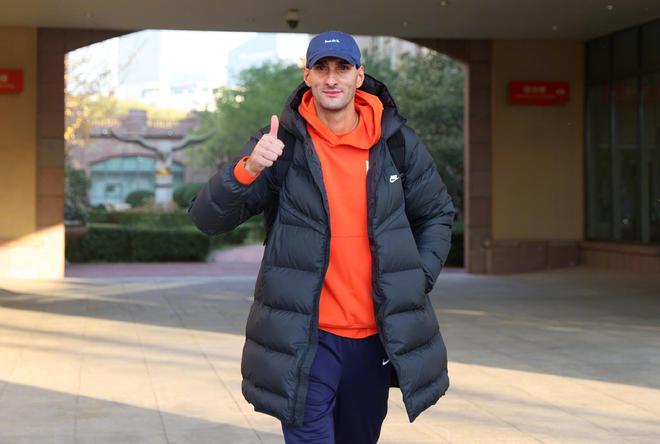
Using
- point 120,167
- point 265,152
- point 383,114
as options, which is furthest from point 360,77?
point 120,167

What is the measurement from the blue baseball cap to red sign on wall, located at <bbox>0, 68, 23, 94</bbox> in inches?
584

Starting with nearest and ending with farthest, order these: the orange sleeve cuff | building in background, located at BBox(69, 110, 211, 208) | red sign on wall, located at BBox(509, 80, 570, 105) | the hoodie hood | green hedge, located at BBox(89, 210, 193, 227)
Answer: the orange sleeve cuff → the hoodie hood → red sign on wall, located at BBox(509, 80, 570, 105) → green hedge, located at BBox(89, 210, 193, 227) → building in background, located at BBox(69, 110, 211, 208)

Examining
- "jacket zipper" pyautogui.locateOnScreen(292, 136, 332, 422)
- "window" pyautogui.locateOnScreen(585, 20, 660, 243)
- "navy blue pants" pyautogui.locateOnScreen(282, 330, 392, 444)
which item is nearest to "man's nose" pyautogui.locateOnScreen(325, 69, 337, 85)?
"jacket zipper" pyautogui.locateOnScreen(292, 136, 332, 422)

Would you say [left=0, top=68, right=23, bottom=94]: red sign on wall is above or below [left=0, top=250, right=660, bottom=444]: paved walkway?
above

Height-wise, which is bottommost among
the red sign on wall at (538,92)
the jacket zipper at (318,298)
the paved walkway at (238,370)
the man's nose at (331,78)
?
the paved walkway at (238,370)

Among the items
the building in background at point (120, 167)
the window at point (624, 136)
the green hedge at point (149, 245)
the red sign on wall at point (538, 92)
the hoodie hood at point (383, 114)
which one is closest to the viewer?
the hoodie hood at point (383, 114)

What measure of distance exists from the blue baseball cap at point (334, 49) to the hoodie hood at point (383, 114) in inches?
6.1

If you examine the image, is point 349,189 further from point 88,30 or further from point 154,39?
point 154,39

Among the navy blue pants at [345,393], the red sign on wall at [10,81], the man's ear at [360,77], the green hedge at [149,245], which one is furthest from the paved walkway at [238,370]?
the green hedge at [149,245]

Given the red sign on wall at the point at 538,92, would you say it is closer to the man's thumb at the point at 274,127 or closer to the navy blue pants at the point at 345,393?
the navy blue pants at the point at 345,393

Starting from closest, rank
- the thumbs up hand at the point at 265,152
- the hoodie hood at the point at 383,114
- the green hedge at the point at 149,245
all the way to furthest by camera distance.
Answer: the thumbs up hand at the point at 265,152, the hoodie hood at the point at 383,114, the green hedge at the point at 149,245

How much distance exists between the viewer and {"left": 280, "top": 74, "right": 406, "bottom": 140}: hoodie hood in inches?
138

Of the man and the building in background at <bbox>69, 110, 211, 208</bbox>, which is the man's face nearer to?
the man

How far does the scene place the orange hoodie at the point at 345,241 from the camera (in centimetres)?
342
